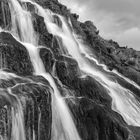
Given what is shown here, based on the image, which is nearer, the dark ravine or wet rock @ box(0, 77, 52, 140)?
wet rock @ box(0, 77, 52, 140)

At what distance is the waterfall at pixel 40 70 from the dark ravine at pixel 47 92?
1.76ft

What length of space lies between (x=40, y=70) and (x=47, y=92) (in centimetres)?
877

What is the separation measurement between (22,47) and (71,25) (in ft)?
66.6

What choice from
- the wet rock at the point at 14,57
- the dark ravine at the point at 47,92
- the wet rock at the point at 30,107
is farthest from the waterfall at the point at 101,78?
the wet rock at the point at 30,107

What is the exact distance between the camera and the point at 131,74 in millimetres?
51438

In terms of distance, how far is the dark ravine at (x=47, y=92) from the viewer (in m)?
25.0

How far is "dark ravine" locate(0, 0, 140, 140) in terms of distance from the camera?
985 inches

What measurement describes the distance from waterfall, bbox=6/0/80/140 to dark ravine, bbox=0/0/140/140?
→ 54 cm

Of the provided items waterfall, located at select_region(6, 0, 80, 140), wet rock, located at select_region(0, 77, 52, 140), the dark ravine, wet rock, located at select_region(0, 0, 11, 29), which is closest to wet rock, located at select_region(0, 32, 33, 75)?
the dark ravine

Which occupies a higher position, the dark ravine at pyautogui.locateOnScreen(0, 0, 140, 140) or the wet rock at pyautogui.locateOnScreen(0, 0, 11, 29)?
the wet rock at pyautogui.locateOnScreen(0, 0, 11, 29)

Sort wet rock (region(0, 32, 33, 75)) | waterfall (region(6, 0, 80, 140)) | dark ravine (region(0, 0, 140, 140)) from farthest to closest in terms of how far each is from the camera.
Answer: wet rock (region(0, 32, 33, 75)) → waterfall (region(6, 0, 80, 140)) → dark ravine (region(0, 0, 140, 140))

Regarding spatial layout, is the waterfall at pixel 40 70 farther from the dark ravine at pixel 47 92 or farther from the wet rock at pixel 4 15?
the wet rock at pixel 4 15

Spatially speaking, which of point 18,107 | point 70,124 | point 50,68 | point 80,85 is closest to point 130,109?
point 80,85

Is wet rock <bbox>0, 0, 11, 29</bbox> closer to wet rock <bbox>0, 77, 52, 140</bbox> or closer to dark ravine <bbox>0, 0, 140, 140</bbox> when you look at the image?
dark ravine <bbox>0, 0, 140, 140</bbox>
